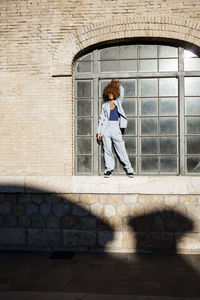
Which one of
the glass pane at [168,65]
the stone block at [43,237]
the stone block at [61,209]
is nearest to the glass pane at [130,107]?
the glass pane at [168,65]

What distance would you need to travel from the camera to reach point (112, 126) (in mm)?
5387

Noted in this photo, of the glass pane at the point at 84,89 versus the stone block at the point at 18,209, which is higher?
the glass pane at the point at 84,89

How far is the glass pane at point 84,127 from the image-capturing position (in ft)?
18.3

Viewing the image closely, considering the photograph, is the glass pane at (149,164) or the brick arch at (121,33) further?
the glass pane at (149,164)

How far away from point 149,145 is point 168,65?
1.73 m

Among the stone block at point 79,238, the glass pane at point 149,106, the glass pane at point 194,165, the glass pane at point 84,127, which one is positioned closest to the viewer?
the stone block at point 79,238

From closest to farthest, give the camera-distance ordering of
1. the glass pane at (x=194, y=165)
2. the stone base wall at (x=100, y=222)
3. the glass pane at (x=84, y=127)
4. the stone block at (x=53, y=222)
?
the stone base wall at (x=100, y=222), the stone block at (x=53, y=222), the glass pane at (x=194, y=165), the glass pane at (x=84, y=127)

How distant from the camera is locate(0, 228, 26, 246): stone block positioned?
17.4 feet

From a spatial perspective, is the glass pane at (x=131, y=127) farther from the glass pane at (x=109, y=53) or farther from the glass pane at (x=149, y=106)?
the glass pane at (x=109, y=53)

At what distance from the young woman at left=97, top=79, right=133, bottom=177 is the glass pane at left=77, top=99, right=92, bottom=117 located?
0.35 metres

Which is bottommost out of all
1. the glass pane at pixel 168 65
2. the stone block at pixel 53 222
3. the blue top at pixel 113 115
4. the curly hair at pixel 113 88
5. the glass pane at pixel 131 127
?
the stone block at pixel 53 222

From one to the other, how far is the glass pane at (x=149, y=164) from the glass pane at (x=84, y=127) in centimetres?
130

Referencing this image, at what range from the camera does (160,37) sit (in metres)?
5.18

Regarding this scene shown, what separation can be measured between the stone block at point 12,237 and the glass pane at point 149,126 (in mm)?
3260
